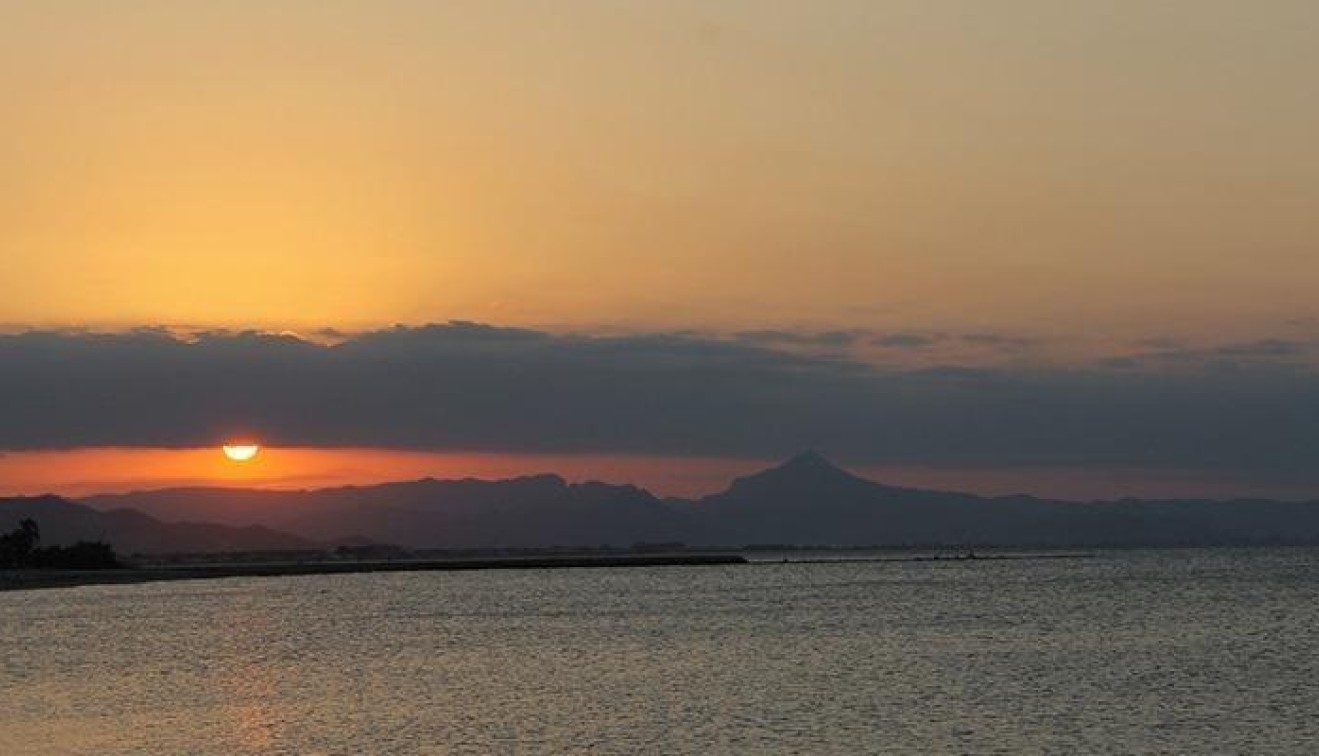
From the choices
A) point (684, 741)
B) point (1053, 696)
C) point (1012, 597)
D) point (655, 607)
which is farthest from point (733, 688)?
point (1012, 597)

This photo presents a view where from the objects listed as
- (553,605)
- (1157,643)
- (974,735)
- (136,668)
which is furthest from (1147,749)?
(553,605)

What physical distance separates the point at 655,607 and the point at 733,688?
75598 millimetres

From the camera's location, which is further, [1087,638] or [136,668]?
[1087,638]

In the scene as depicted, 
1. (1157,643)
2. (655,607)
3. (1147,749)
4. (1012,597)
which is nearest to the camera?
(1147,749)

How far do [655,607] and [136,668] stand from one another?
66420 millimetres

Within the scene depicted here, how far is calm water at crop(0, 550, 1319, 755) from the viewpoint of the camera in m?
57.8

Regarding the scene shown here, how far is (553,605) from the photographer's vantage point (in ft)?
515

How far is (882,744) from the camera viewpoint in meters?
55.3

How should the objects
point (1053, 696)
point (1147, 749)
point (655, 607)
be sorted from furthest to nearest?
1. point (655, 607)
2. point (1053, 696)
3. point (1147, 749)

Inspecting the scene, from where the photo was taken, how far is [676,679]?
7825 cm

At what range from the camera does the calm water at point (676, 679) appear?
57.8 m

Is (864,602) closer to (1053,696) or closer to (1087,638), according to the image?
(1087,638)

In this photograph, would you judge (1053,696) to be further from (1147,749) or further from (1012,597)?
(1012,597)

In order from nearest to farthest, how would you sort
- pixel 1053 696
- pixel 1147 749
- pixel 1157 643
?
pixel 1147 749
pixel 1053 696
pixel 1157 643
